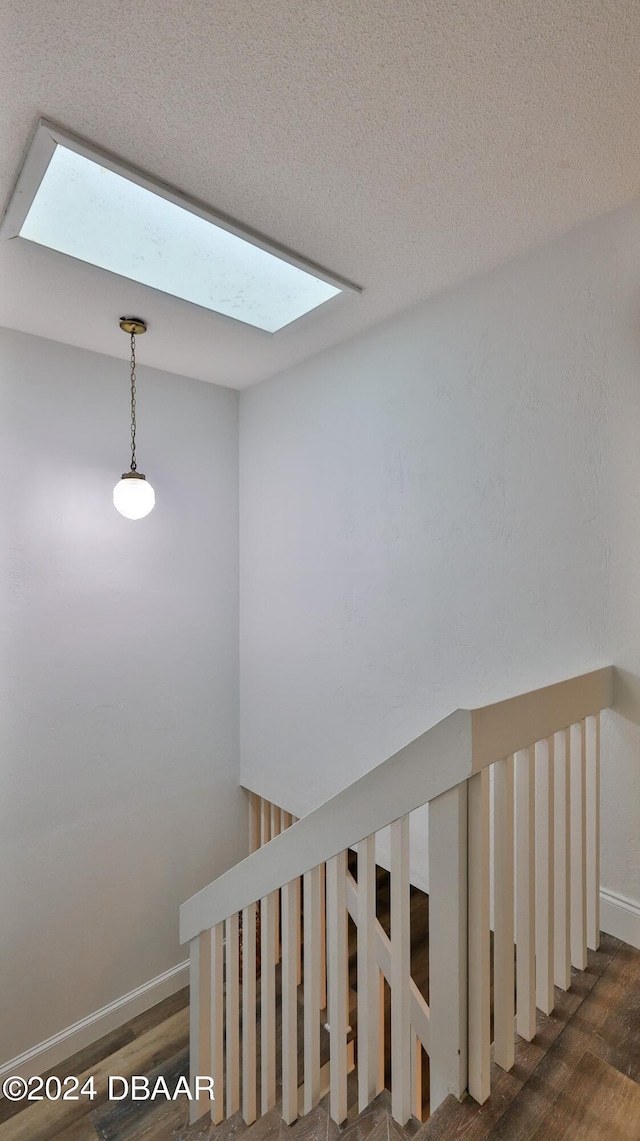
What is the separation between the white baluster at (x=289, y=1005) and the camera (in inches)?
57.4

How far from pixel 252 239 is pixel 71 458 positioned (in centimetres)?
148

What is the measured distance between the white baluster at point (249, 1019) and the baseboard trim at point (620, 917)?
1.09 meters

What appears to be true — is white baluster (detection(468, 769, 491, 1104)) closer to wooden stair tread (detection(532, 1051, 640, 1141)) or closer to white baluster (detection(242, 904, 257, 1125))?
wooden stair tread (detection(532, 1051, 640, 1141))

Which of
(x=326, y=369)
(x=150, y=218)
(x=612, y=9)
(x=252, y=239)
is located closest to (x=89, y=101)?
(x=150, y=218)

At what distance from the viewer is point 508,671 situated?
202cm

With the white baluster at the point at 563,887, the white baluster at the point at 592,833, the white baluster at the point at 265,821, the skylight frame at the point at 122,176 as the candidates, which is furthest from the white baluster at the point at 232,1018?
the skylight frame at the point at 122,176

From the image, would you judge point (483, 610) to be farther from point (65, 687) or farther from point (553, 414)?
point (65, 687)

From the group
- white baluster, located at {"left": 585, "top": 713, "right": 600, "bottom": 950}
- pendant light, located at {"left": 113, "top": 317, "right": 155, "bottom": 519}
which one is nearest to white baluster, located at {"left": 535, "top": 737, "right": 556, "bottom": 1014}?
white baluster, located at {"left": 585, "top": 713, "right": 600, "bottom": 950}

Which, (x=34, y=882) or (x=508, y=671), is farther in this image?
(x=34, y=882)

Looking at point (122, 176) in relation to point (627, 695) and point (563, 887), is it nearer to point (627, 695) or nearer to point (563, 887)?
point (627, 695)

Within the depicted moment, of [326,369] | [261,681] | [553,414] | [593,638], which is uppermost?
[326,369]

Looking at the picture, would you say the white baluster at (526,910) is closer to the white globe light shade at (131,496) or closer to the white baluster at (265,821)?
the white globe light shade at (131,496)

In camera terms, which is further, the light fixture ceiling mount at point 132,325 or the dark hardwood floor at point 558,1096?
the light fixture ceiling mount at point 132,325

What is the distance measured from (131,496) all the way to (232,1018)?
1991 millimetres
